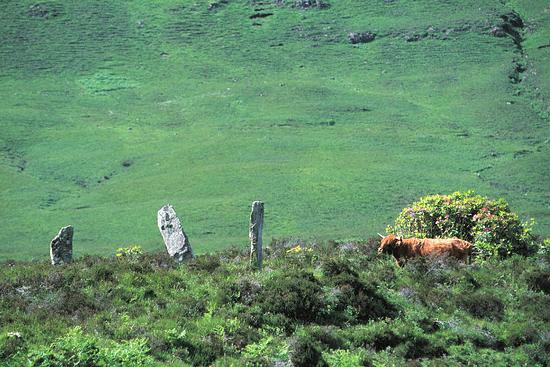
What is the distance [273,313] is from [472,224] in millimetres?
9627

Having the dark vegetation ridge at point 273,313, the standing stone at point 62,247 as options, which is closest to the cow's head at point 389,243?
the dark vegetation ridge at point 273,313

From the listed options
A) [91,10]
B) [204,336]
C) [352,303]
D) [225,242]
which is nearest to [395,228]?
[352,303]

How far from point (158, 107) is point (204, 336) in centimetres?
7461

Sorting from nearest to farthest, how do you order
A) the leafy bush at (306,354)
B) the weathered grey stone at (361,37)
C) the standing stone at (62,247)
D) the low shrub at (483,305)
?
the leafy bush at (306,354), the low shrub at (483,305), the standing stone at (62,247), the weathered grey stone at (361,37)

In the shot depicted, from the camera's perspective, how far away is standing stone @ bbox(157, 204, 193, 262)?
22078mm

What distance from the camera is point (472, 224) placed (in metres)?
24.1

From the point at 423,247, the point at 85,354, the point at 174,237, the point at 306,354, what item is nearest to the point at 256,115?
the point at 174,237

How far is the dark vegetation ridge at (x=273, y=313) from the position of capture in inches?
586

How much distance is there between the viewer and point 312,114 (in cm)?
8294

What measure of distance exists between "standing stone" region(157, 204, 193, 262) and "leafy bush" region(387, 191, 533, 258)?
7.43 metres

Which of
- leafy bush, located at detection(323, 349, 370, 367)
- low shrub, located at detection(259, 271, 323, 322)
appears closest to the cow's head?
low shrub, located at detection(259, 271, 323, 322)

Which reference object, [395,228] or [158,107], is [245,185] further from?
[395,228]

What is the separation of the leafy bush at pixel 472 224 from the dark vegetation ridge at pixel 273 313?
1.90m

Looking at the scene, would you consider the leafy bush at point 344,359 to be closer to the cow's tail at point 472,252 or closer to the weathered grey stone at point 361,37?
the cow's tail at point 472,252
